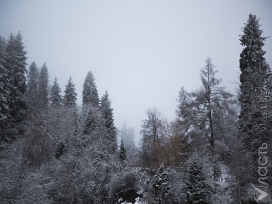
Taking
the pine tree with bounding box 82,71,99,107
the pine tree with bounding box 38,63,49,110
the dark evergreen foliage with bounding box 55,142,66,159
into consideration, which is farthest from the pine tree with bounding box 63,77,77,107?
the dark evergreen foliage with bounding box 55,142,66,159

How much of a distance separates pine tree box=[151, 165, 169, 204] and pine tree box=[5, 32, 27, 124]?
2077 centimetres

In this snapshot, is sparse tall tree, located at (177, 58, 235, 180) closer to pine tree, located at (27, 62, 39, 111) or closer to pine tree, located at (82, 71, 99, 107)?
pine tree, located at (82, 71, 99, 107)

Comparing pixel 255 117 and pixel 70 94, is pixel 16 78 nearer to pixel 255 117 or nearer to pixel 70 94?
pixel 70 94

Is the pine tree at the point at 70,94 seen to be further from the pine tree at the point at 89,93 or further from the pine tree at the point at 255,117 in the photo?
the pine tree at the point at 255,117

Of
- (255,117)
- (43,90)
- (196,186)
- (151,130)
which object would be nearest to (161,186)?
(196,186)

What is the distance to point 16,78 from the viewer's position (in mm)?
27422

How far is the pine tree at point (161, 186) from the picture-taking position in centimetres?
1559

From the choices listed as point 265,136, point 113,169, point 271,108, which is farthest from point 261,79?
point 113,169

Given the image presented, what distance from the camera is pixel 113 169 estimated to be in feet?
65.9

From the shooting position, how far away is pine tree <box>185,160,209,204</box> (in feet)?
43.4

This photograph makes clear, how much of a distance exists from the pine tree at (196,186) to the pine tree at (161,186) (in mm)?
2094

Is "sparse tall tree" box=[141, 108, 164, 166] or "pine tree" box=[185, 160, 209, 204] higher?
"sparse tall tree" box=[141, 108, 164, 166]

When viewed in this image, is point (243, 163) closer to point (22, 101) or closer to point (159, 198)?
point (159, 198)

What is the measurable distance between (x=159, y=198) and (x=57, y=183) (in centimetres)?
858
